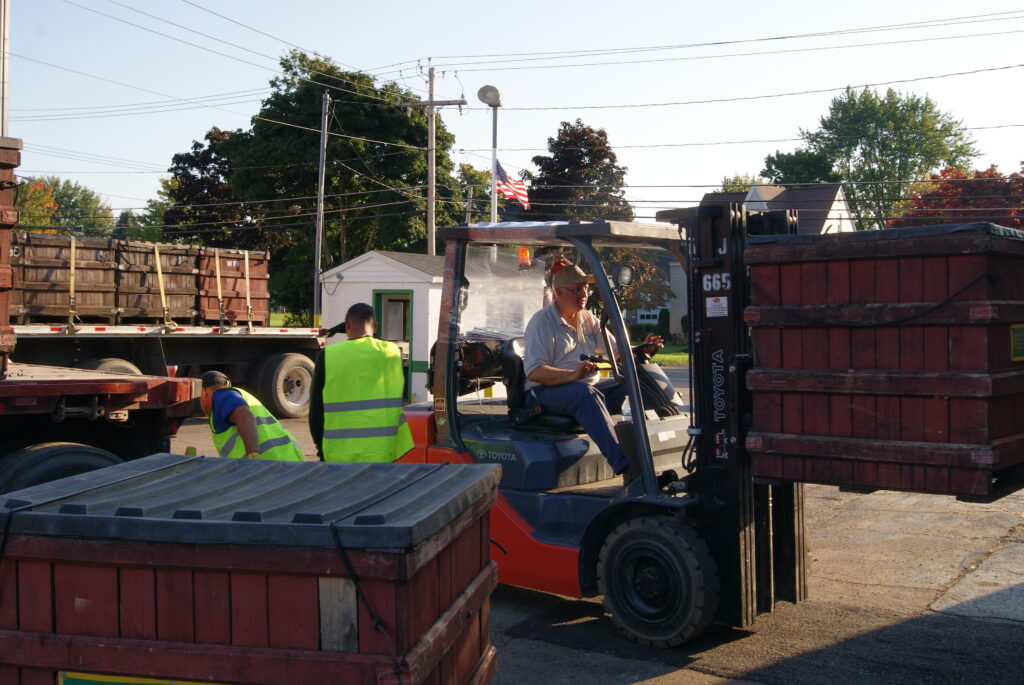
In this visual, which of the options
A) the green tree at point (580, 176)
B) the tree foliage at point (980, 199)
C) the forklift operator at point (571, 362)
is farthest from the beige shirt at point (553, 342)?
the tree foliage at point (980, 199)

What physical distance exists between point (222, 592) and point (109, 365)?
13096mm

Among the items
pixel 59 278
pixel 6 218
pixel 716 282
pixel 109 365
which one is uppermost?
pixel 59 278

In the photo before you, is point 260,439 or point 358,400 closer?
point 260,439

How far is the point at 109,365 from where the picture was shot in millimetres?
14750

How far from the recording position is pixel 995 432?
444cm

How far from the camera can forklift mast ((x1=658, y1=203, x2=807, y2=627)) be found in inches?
218

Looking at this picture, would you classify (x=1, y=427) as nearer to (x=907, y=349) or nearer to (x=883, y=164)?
(x=907, y=349)

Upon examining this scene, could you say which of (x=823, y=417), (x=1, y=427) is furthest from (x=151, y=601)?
(x=1, y=427)

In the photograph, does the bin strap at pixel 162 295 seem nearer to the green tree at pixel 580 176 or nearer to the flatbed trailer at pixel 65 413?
the flatbed trailer at pixel 65 413

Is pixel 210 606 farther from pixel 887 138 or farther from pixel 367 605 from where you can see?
pixel 887 138

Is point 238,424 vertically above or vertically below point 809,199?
below

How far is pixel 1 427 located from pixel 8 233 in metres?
1.21

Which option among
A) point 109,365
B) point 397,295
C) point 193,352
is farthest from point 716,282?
point 397,295

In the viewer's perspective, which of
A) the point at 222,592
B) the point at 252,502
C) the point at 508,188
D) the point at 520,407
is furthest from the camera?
the point at 508,188
